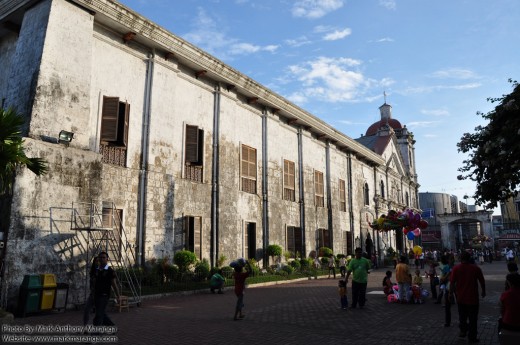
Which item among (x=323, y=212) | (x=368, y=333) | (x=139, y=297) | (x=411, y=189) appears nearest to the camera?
(x=368, y=333)

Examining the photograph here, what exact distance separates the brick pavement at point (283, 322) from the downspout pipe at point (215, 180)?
4.12 metres

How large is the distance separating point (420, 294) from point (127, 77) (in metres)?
11.9

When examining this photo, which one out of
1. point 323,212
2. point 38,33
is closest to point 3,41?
point 38,33

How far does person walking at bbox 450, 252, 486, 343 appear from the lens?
21.8 ft

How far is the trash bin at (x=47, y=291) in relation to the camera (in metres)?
9.40

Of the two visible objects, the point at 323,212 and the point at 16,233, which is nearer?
the point at 16,233

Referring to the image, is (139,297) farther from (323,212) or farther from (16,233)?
(323,212)

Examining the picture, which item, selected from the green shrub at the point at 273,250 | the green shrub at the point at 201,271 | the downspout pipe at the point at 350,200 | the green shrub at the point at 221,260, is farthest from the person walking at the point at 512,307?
the downspout pipe at the point at 350,200

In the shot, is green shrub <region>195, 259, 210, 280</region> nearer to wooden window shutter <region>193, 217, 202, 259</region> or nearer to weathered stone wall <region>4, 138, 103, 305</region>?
wooden window shutter <region>193, 217, 202, 259</region>

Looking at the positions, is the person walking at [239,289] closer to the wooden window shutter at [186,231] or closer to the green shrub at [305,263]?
the wooden window shutter at [186,231]

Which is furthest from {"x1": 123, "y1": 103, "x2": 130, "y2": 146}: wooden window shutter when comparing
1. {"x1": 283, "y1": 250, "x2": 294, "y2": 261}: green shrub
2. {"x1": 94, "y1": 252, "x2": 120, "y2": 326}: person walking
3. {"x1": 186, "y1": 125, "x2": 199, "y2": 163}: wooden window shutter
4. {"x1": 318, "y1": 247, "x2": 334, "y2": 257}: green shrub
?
{"x1": 318, "y1": 247, "x2": 334, "y2": 257}: green shrub

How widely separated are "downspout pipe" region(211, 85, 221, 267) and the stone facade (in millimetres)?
60

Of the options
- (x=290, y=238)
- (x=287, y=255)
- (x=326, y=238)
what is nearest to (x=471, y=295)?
(x=287, y=255)

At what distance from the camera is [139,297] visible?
36.0ft
